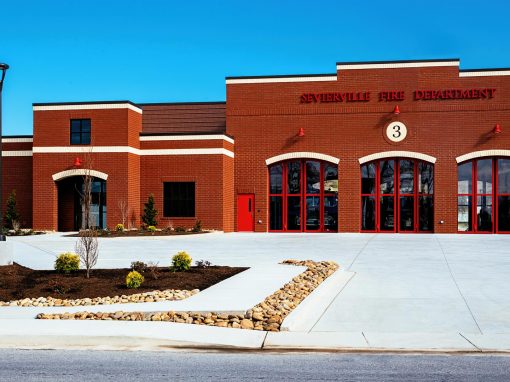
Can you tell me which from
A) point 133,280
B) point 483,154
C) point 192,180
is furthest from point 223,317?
point 483,154

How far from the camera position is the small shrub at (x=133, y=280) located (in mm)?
13508

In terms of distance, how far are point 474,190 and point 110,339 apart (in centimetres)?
3454

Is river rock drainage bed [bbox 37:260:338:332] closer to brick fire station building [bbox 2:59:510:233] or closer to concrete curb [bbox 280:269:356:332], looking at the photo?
concrete curb [bbox 280:269:356:332]

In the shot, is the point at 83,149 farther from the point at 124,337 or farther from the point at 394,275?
the point at 124,337

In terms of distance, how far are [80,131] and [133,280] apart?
91.9 ft

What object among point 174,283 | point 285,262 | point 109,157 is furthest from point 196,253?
point 109,157

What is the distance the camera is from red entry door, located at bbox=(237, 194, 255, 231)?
42656mm

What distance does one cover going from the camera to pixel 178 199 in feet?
134

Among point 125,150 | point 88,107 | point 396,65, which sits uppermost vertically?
point 396,65

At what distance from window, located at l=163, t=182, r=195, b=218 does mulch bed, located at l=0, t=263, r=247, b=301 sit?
23.7 m

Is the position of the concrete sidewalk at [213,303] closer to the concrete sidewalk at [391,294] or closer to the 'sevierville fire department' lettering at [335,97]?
the concrete sidewalk at [391,294]

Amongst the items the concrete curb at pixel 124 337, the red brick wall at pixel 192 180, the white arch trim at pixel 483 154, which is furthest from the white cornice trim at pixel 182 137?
the concrete curb at pixel 124 337

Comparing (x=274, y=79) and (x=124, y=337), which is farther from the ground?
(x=274, y=79)

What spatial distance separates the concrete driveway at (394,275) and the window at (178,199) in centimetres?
763
